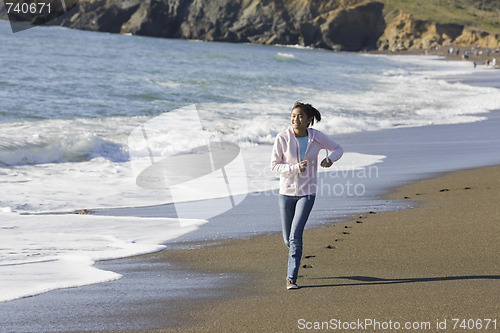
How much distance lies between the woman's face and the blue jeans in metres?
0.51

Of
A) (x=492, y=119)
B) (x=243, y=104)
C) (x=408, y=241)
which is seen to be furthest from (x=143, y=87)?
(x=408, y=241)

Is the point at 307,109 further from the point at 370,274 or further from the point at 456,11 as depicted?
the point at 456,11

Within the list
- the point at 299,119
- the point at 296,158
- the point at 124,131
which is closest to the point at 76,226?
the point at 296,158

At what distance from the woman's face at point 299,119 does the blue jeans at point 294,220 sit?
20.0 inches

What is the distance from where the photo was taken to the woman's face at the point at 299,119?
196 inches

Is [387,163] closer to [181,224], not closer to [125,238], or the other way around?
[181,224]

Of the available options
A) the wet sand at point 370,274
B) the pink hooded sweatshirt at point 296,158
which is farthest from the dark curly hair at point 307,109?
the wet sand at point 370,274

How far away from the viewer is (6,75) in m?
26.5

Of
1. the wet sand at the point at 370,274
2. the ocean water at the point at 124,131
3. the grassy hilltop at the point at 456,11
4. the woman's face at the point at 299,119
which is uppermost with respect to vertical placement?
the grassy hilltop at the point at 456,11

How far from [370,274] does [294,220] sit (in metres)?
0.80

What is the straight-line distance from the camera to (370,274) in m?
5.36

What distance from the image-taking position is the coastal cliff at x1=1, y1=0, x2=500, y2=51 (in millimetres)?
98875

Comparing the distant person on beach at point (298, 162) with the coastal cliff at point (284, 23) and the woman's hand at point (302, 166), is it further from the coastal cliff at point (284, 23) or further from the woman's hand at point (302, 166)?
the coastal cliff at point (284, 23)

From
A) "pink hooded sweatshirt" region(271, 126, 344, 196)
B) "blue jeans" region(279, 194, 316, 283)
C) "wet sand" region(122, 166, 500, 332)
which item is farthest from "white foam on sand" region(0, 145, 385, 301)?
"pink hooded sweatshirt" region(271, 126, 344, 196)
